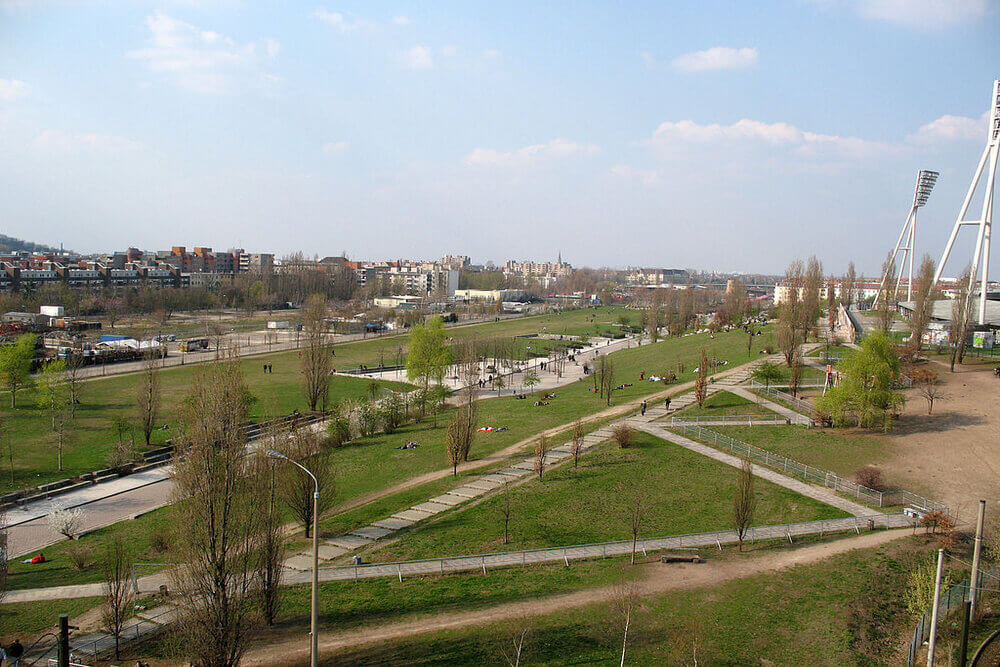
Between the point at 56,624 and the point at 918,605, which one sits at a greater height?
the point at 918,605

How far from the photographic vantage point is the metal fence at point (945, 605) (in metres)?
13.6

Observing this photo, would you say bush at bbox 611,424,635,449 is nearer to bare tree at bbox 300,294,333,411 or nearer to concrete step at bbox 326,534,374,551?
concrete step at bbox 326,534,374,551

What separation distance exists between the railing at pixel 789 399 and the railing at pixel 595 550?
11688 millimetres

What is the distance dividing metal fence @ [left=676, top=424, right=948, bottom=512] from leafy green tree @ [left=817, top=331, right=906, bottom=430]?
17.3 feet

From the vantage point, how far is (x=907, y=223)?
8762 cm

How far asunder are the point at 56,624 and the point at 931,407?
119ft

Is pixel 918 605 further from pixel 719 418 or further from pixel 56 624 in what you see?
pixel 56 624

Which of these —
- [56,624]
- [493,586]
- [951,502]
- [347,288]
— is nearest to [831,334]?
[951,502]

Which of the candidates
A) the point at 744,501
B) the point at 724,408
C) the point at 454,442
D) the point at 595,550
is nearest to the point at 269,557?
the point at 595,550

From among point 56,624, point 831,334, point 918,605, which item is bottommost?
point 56,624

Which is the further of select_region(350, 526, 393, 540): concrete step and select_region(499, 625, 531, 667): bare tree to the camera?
select_region(350, 526, 393, 540): concrete step

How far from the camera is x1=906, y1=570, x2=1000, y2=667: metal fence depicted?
13.6 metres

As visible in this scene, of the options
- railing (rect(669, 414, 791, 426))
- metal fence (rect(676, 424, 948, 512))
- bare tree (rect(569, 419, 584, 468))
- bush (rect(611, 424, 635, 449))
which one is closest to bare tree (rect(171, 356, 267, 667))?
bare tree (rect(569, 419, 584, 468))

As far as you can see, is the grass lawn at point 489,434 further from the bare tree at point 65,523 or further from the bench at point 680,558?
the bench at point 680,558
